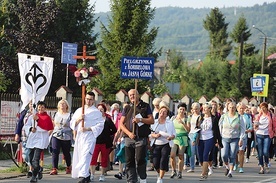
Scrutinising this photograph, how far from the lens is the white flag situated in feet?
55.1

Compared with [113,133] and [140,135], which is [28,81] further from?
Answer: [140,135]

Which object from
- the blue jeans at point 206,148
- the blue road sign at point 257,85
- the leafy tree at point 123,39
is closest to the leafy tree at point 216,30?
the leafy tree at point 123,39

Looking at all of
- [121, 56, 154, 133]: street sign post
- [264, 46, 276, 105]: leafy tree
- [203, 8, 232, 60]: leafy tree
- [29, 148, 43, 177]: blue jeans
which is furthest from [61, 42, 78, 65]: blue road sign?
[203, 8, 232, 60]: leafy tree

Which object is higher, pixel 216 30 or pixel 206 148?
pixel 216 30

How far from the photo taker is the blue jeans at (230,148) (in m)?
18.8

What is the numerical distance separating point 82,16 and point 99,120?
3375 cm

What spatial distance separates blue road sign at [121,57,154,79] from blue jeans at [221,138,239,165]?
123 inches

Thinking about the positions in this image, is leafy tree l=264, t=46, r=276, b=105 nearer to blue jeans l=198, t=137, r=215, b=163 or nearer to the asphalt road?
the asphalt road

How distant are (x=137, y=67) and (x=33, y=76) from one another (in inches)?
93.4

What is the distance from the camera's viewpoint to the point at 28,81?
1683 centimetres

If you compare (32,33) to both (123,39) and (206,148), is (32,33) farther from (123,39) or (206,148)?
(206,148)

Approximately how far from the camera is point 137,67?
17047 mm

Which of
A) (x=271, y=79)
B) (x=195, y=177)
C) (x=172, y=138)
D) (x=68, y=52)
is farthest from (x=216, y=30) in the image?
(x=172, y=138)

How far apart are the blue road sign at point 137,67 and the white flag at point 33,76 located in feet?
5.79
